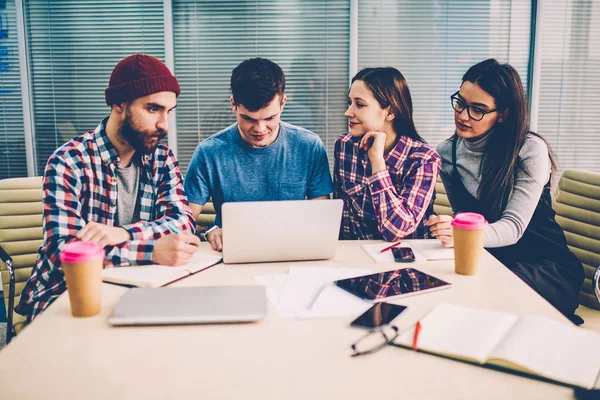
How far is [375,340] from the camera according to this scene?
97 centimetres

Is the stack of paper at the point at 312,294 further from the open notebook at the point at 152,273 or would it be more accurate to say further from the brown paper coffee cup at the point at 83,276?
the brown paper coffee cup at the point at 83,276

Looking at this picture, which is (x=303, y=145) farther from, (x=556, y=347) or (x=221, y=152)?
(x=556, y=347)

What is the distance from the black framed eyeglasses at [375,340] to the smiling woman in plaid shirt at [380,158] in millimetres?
874

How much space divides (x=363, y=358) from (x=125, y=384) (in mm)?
408

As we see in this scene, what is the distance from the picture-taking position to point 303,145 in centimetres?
219

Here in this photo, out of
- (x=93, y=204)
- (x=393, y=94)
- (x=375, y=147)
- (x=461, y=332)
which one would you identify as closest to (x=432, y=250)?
(x=375, y=147)

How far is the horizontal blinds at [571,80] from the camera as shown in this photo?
3180mm

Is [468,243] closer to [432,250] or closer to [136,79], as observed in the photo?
[432,250]

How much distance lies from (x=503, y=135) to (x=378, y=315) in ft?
3.90

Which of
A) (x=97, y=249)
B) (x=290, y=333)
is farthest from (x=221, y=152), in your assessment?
(x=290, y=333)

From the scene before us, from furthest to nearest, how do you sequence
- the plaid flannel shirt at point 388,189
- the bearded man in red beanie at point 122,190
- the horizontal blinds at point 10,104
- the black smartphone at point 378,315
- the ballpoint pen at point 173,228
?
the horizontal blinds at point 10,104
the plaid flannel shirt at point 388,189
the ballpoint pen at point 173,228
the bearded man in red beanie at point 122,190
the black smartphone at point 378,315

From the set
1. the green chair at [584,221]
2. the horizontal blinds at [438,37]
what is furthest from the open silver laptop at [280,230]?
the horizontal blinds at [438,37]

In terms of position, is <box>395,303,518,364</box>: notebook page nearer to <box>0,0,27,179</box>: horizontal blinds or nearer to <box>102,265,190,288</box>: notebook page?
<box>102,265,190,288</box>: notebook page

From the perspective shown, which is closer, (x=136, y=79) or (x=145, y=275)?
(x=145, y=275)
